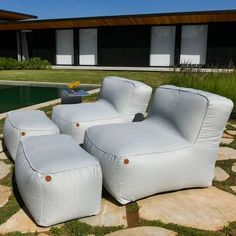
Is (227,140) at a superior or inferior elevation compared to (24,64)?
inferior

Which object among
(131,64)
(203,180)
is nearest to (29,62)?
(131,64)

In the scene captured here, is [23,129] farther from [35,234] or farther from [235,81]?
[235,81]

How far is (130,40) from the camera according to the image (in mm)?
20703

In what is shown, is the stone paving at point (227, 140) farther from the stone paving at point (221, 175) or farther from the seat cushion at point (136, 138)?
the seat cushion at point (136, 138)

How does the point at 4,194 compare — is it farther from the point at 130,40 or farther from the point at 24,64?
the point at 24,64

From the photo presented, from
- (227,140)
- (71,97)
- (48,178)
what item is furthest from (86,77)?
Result: (48,178)

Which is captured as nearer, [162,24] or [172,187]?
[172,187]

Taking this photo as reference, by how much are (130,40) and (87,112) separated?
1654 cm

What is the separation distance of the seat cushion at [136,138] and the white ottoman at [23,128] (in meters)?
0.74

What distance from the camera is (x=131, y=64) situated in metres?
21.1

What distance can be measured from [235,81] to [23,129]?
4719 mm

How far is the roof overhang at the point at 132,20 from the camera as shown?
58.4 feet

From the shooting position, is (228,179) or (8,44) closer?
(228,179)

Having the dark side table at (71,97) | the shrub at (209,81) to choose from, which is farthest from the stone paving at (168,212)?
the shrub at (209,81)
